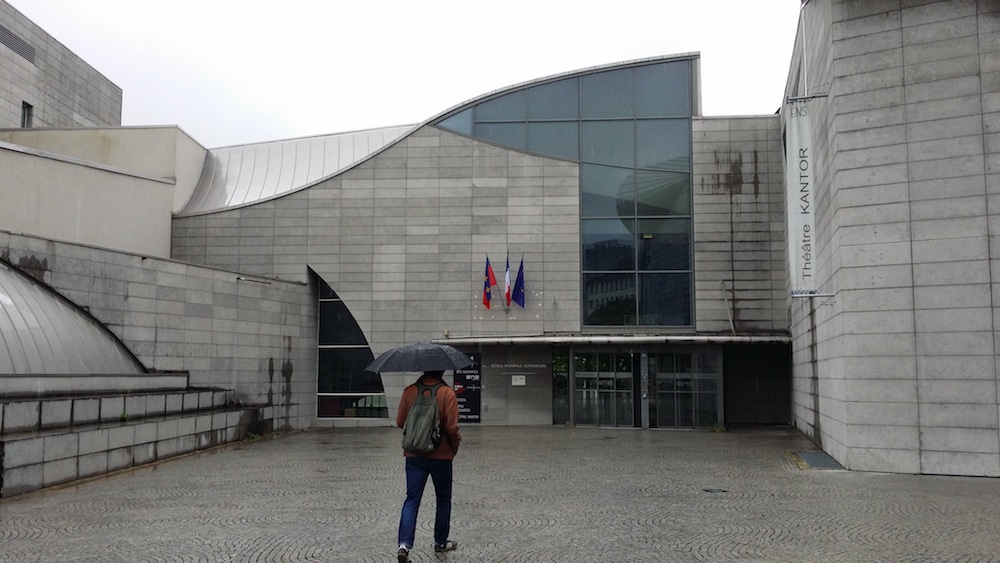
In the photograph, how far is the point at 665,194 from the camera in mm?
26844

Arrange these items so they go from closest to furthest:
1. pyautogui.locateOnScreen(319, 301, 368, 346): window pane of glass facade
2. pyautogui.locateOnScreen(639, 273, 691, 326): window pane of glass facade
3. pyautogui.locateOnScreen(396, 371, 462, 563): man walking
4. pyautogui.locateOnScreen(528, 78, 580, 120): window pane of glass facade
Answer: pyautogui.locateOnScreen(396, 371, 462, 563): man walking < pyautogui.locateOnScreen(639, 273, 691, 326): window pane of glass facade < pyautogui.locateOnScreen(528, 78, 580, 120): window pane of glass facade < pyautogui.locateOnScreen(319, 301, 368, 346): window pane of glass facade

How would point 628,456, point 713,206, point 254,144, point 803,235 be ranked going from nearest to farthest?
point 803,235, point 628,456, point 713,206, point 254,144

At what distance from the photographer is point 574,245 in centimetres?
2692

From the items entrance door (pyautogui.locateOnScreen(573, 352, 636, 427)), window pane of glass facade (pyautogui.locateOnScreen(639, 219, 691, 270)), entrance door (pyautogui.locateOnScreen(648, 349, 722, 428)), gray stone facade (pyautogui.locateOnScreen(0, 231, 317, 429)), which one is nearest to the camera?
gray stone facade (pyautogui.locateOnScreen(0, 231, 317, 429))

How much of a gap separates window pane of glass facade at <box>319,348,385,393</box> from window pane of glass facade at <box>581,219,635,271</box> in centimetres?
787

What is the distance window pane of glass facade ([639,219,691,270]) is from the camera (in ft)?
87.7

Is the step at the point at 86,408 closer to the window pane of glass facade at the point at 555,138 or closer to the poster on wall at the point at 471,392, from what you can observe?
the poster on wall at the point at 471,392

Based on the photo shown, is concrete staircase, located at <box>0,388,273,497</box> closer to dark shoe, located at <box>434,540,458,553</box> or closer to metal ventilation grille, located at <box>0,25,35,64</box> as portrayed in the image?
dark shoe, located at <box>434,540,458,553</box>

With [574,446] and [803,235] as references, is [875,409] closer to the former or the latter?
[803,235]

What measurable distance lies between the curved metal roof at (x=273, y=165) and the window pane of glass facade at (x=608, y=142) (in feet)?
20.7

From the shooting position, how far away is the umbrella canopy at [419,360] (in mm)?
8508

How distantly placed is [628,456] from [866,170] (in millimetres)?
7221

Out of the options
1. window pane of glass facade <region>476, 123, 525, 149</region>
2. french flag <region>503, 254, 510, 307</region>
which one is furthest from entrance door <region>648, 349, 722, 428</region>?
window pane of glass facade <region>476, 123, 525, 149</region>

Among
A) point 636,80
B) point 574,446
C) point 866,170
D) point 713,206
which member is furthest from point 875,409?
point 636,80
